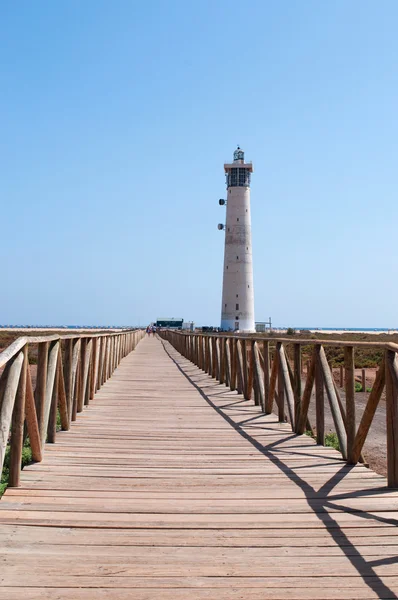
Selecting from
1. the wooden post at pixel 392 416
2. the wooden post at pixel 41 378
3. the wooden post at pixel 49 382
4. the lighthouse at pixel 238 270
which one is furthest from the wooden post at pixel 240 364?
the lighthouse at pixel 238 270

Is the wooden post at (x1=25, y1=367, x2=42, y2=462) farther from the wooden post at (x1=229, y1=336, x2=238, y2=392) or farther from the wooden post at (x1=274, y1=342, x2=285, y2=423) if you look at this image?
the wooden post at (x1=229, y1=336, x2=238, y2=392)

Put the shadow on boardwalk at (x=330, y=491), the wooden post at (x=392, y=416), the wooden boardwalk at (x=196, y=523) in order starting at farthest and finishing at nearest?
the wooden post at (x=392, y=416) → the shadow on boardwalk at (x=330, y=491) → the wooden boardwalk at (x=196, y=523)

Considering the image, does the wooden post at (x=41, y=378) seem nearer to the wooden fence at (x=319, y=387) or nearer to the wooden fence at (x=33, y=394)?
the wooden fence at (x=33, y=394)

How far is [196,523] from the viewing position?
361cm

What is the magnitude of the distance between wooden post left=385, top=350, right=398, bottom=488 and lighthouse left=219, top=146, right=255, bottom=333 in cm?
4859

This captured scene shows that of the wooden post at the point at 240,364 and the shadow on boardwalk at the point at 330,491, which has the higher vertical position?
the wooden post at the point at 240,364

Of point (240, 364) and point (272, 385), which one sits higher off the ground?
point (240, 364)

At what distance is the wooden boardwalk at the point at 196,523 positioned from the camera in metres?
2.75

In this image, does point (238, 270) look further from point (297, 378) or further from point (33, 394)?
point (33, 394)

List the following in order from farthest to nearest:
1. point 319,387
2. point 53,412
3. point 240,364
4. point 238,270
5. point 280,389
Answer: point 238,270
point 240,364
point 280,389
point 319,387
point 53,412

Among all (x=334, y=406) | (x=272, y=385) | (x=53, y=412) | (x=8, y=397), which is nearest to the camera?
(x=8, y=397)

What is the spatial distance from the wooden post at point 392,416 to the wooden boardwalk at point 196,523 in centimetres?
15

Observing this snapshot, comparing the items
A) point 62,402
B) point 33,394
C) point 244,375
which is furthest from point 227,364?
point 33,394

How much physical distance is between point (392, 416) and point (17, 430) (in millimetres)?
2700
